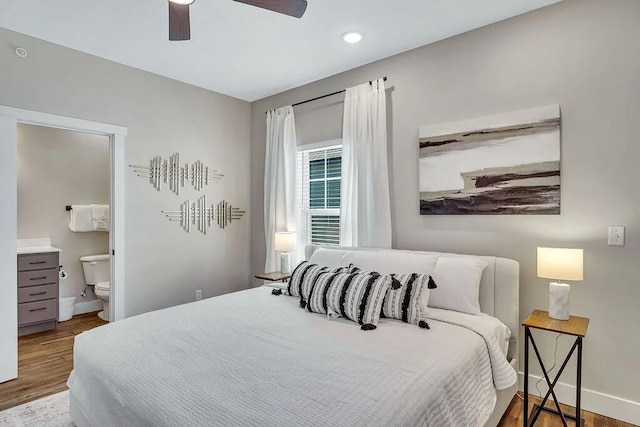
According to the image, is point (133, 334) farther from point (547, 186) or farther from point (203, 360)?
point (547, 186)

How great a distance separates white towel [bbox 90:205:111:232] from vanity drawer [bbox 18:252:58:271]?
76 centimetres

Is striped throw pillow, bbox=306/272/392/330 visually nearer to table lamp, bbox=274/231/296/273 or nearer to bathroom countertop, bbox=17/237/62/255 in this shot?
table lamp, bbox=274/231/296/273

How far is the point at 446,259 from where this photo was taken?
2520 mm

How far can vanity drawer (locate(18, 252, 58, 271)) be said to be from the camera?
3.80 meters

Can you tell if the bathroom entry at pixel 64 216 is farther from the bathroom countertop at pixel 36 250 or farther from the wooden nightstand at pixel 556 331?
the wooden nightstand at pixel 556 331

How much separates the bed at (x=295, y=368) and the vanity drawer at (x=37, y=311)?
253 cm

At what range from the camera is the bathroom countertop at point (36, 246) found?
13.4 feet

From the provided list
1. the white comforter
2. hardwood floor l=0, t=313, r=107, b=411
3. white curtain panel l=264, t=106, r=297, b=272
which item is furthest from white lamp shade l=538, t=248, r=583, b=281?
hardwood floor l=0, t=313, r=107, b=411

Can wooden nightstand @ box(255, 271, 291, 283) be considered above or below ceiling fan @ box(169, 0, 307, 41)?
below

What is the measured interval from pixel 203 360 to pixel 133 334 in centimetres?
58

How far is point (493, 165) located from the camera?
2637mm

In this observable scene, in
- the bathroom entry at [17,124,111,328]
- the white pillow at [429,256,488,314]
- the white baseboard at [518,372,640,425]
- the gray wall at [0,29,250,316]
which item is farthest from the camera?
the bathroom entry at [17,124,111,328]

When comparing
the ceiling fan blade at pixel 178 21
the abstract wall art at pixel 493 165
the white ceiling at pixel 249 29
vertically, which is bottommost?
the abstract wall art at pixel 493 165

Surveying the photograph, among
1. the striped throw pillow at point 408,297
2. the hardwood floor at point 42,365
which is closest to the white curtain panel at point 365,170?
the striped throw pillow at point 408,297
